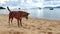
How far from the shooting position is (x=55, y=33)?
829cm

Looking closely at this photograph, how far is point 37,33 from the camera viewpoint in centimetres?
820

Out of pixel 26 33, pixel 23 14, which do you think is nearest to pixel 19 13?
pixel 23 14

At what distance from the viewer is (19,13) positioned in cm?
991

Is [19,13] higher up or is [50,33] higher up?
[19,13]

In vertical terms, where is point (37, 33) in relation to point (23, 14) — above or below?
below

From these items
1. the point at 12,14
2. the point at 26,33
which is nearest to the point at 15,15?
the point at 12,14

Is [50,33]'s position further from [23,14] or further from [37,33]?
[23,14]

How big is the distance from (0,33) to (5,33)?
21 cm

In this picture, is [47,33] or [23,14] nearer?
[47,33]

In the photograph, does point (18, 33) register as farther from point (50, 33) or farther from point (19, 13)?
point (19, 13)

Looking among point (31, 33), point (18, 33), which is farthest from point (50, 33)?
point (18, 33)

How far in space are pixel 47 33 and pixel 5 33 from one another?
189 centimetres

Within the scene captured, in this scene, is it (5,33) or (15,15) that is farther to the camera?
(15,15)

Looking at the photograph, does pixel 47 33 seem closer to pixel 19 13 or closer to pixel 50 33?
pixel 50 33
